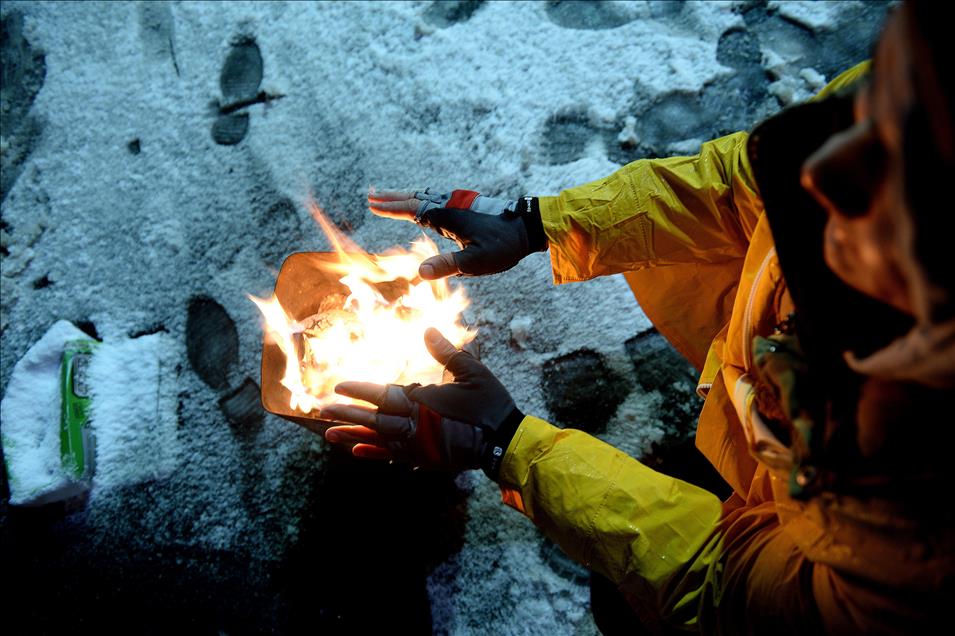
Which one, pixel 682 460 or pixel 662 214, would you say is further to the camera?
pixel 682 460

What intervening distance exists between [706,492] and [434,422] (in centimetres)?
67

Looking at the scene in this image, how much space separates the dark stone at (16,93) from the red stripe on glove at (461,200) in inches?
91.4

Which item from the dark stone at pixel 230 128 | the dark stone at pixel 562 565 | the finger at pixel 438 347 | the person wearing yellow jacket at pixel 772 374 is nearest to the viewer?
the person wearing yellow jacket at pixel 772 374

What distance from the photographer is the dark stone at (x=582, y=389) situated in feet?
6.42

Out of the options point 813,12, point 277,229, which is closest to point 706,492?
point 277,229

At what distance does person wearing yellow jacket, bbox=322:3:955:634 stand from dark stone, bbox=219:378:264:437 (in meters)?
0.79

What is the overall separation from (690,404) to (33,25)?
12.6ft

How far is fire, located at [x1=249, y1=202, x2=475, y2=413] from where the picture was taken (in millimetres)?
1708

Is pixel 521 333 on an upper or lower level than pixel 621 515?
lower

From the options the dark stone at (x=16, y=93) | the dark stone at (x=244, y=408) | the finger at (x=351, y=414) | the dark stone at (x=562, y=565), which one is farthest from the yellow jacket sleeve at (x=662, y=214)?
the dark stone at (x=16, y=93)

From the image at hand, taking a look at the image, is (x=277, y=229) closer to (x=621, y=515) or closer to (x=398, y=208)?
(x=398, y=208)

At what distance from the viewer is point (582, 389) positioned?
6.58ft

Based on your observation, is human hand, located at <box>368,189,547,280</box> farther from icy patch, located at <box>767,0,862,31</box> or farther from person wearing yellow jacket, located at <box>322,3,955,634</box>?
icy patch, located at <box>767,0,862,31</box>

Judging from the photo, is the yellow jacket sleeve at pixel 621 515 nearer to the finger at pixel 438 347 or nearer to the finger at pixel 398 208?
the finger at pixel 438 347
